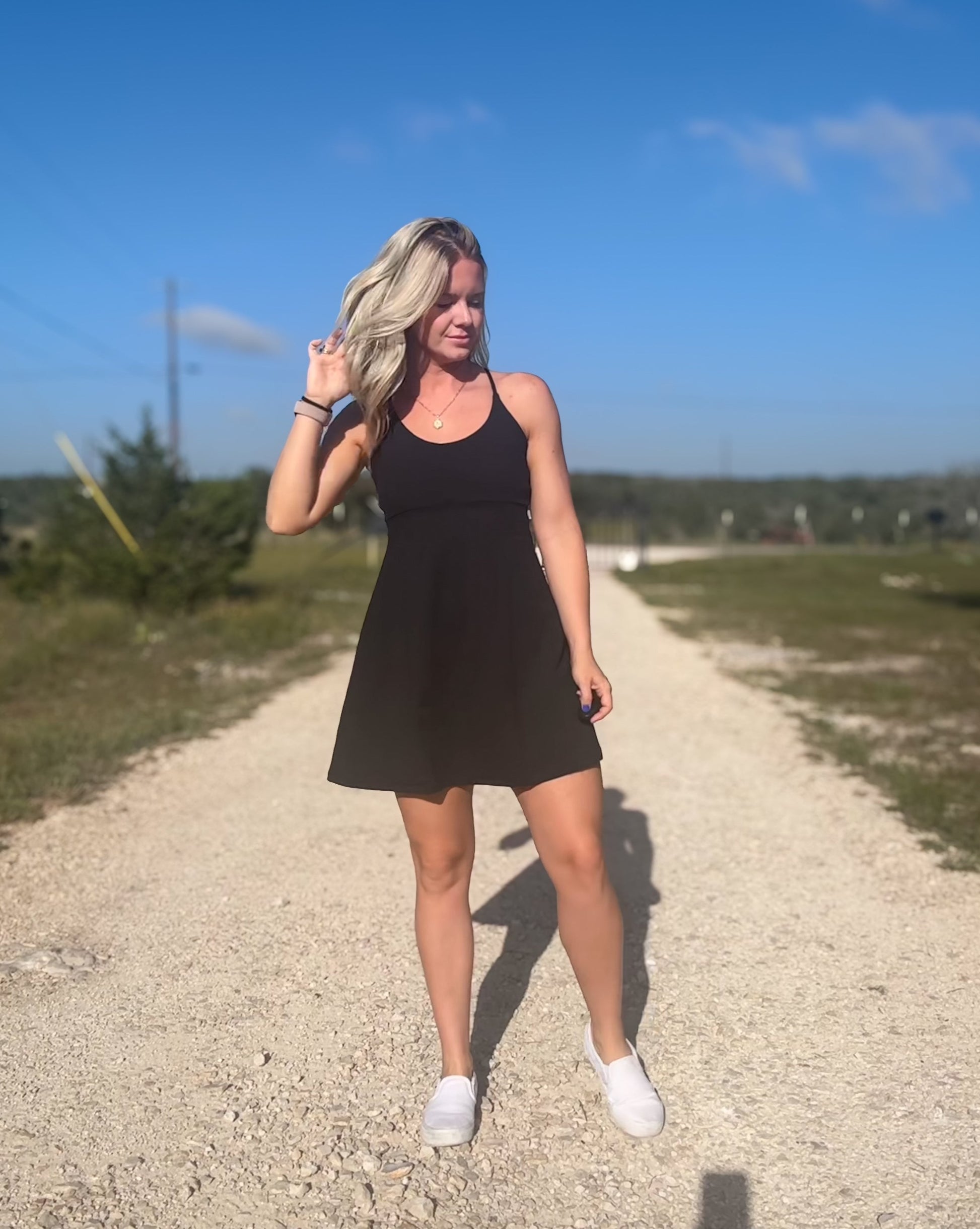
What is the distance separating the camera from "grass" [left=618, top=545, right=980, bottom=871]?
6.22m

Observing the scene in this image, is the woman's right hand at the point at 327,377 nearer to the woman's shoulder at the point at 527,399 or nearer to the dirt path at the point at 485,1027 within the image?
the woman's shoulder at the point at 527,399

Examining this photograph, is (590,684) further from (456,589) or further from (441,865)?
(441,865)

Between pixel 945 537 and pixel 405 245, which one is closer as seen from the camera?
pixel 405 245

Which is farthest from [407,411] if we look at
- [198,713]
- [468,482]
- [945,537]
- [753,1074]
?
[945,537]

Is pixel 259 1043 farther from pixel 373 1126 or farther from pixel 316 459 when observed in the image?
pixel 316 459

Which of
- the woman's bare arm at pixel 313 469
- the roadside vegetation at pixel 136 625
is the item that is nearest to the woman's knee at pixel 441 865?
the woman's bare arm at pixel 313 469

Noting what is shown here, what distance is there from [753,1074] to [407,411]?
5.99 feet

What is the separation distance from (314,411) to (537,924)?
2169 millimetres

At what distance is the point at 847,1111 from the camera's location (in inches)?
109

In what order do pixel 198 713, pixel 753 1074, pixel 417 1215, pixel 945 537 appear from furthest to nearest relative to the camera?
1. pixel 945 537
2. pixel 198 713
3. pixel 753 1074
4. pixel 417 1215

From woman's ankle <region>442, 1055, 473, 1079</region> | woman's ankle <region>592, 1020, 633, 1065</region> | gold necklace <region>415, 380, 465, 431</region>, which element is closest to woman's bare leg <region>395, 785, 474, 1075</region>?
woman's ankle <region>442, 1055, 473, 1079</region>

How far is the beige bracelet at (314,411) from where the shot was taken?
260 centimetres

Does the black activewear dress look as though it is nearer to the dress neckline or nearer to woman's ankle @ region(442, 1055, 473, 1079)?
the dress neckline

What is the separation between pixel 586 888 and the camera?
2719 mm
